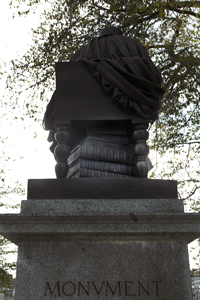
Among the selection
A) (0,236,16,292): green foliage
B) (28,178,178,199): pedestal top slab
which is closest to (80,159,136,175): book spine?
(28,178,178,199): pedestal top slab

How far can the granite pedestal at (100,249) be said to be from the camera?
2.99m

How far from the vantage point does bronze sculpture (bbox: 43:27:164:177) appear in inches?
150

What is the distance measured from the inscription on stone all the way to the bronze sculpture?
3.69 feet

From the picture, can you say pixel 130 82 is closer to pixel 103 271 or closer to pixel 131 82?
pixel 131 82

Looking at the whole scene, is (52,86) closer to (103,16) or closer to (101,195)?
(103,16)

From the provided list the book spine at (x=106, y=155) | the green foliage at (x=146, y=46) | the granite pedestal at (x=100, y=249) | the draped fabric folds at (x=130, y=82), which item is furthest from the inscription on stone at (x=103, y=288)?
the green foliage at (x=146, y=46)

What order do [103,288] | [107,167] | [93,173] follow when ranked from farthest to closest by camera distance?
[107,167]
[93,173]
[103,288]

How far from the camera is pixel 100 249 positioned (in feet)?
10.3

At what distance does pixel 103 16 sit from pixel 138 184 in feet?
30.0

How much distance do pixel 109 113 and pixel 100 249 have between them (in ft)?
5.03

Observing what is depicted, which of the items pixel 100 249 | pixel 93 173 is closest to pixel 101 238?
pixel 100 249

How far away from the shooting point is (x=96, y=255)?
3.11m

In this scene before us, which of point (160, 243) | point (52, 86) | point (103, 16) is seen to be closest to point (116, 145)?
point (160, 243)

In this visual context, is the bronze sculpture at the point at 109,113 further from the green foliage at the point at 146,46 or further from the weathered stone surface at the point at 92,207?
the green foliage at the point at 146,46
